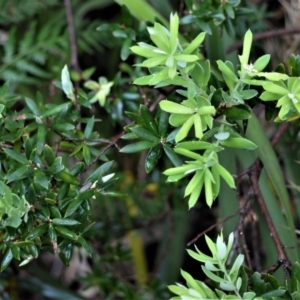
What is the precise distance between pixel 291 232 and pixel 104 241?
513mm

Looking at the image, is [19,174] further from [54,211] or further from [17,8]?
[17,8]

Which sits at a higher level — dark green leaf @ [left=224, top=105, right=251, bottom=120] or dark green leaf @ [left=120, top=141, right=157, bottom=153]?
dark green leaf @ [left=224, top=105, right=251, bottom=120]

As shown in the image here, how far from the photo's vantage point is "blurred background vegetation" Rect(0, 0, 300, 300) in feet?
2.26

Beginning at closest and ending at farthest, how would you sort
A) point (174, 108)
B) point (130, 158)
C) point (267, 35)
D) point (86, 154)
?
point (174, 108) < point (86, 154) < point (267, 35) < point (130, 158)

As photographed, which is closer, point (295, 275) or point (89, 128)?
point (295, 275)

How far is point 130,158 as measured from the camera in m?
1.32

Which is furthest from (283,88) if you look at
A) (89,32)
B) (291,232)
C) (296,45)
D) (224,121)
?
(89,32)

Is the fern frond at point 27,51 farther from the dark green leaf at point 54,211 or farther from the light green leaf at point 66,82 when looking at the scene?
the dark green leaf at point 54,211

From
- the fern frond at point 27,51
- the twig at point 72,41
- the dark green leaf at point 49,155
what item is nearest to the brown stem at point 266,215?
the dark green leaf at point 49,155

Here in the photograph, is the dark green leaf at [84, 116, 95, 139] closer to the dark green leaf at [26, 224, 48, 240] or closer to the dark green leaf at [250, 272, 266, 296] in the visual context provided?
the dark green leaf at [26, 224, 48, 240]

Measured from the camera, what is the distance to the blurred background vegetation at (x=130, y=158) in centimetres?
69

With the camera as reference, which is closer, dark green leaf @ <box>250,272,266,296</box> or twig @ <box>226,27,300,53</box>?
dark green leaf @ <box>250,272,266,296</box>

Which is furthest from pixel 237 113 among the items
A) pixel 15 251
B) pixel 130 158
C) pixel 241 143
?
pixel 130 158

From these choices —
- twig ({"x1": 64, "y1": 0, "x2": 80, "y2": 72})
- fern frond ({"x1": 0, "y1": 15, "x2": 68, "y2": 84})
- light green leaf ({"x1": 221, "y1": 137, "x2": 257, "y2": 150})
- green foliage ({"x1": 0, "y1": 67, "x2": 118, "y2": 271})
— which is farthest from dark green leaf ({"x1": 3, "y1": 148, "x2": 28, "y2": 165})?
fern frond ({"x1": 0, "y1": 15, "x2": 68, "y2": 84})
